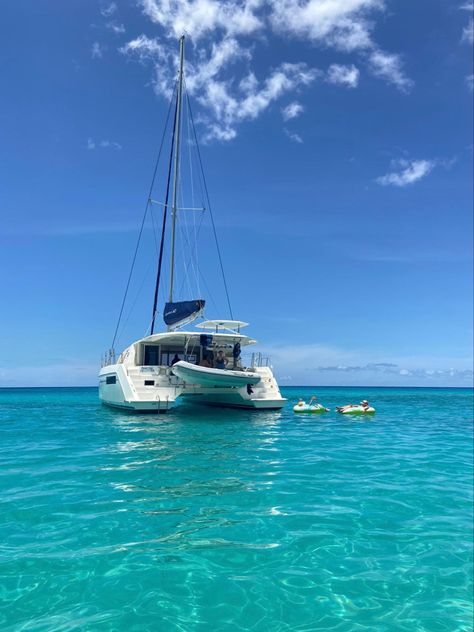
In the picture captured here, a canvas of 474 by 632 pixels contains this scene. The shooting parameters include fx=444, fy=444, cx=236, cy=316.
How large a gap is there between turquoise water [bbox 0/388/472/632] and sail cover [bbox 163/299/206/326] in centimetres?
1348

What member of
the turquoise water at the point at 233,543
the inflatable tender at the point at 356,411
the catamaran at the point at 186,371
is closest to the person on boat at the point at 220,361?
the catamaran at the point at 186,371

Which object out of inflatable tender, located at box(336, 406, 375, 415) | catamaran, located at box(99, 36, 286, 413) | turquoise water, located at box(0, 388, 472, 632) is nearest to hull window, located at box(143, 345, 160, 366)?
catamaran, located at box(99, 36, 286, 413)

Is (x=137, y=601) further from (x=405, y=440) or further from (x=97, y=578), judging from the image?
(x=405, y=440)

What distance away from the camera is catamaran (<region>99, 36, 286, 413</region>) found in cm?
2147

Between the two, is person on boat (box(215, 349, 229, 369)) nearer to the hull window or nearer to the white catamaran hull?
the white catamaran hull

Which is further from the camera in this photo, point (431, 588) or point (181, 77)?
point (181, 77)

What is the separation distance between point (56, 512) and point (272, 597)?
3.86 meters

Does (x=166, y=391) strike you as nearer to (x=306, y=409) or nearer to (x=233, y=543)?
(x=306, y=409)

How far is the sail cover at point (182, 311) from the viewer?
957 inches

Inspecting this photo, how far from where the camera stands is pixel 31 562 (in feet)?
16.6

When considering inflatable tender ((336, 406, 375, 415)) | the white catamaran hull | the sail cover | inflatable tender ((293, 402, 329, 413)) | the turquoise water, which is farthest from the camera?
inflatable tender ((336, 406, 375, 415))

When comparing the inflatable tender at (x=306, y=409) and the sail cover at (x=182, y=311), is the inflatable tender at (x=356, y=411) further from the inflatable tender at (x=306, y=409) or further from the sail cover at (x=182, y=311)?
the sail cover at (x=182, y=311)

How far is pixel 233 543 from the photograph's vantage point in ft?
18.4

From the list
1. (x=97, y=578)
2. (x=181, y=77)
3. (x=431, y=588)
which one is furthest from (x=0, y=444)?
(x=181, y=77)
